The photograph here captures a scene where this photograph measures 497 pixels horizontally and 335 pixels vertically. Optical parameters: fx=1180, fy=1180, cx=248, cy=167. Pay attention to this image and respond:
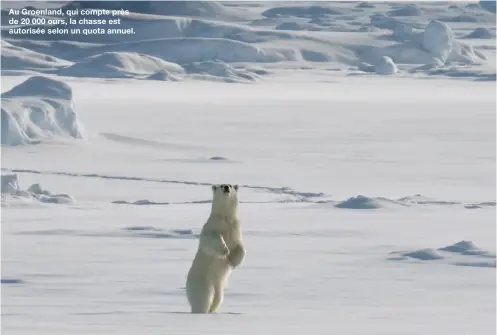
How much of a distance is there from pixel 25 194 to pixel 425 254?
13.5 ft

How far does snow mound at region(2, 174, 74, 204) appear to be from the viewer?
1002 cm

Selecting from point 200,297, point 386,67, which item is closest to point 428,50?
point 386,67

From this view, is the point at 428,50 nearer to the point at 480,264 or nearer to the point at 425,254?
the point at 425,254

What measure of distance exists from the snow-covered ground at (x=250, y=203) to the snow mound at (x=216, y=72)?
5.0 inches

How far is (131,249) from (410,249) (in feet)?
6.07

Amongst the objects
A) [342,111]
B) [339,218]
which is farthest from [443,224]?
[342,111]

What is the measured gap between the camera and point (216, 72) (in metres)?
35.9

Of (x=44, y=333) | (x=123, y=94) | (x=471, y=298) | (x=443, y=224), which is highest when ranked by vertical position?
(x=44, y=333)

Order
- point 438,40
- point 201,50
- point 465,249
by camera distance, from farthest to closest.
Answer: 1. point 201,50
2. point 438,40
3. point 465,249

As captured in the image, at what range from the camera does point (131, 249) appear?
7594 millimetres

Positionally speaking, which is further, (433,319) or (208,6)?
(208,6)

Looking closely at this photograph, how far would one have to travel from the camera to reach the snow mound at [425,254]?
7.33 m

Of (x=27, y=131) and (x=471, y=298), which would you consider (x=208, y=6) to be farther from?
(x=471, y=298)

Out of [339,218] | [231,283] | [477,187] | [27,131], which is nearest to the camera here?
[231,283]
